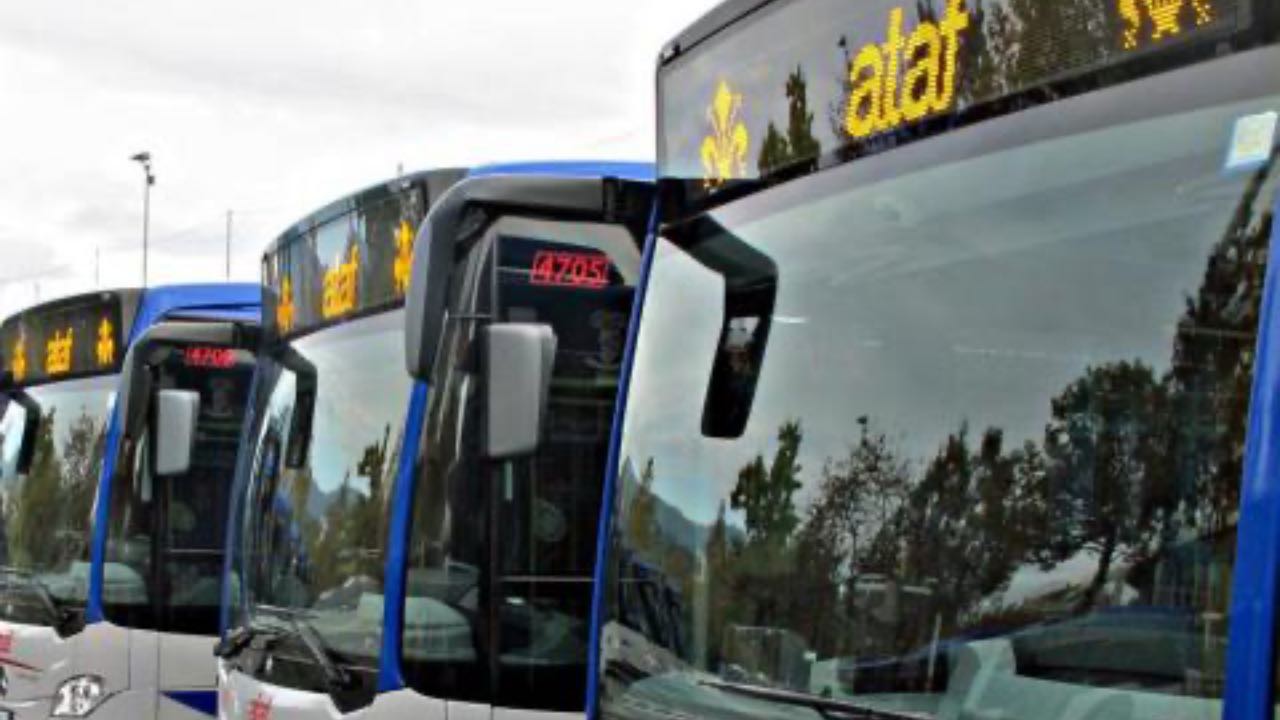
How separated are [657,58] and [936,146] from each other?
1156mm

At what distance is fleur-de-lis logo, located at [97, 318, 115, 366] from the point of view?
29.1 feet

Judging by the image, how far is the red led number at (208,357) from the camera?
8.42 meters

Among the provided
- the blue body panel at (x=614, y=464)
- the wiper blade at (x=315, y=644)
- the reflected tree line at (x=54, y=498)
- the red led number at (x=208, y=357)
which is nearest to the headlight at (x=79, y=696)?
the reflected tree line at (x=54, y=498)

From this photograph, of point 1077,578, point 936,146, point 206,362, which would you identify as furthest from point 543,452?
point 206,362

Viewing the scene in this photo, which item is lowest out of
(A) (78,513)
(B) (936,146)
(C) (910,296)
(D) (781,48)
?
(A) (78,513)

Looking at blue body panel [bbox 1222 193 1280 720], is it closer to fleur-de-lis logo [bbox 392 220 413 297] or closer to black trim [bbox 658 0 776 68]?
black trim [bbox 658 0 776 68]

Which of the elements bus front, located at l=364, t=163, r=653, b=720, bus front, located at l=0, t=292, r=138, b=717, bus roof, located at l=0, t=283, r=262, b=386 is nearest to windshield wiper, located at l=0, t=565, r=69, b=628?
bus front, located at l=0, t=292, r=138, b=717

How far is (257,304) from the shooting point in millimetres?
8852

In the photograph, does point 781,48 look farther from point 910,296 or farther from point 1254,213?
point 1254,213

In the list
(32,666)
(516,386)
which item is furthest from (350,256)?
(32,666)

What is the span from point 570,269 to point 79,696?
4.26 metres

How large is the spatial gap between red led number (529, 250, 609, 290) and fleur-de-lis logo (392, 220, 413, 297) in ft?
1.99

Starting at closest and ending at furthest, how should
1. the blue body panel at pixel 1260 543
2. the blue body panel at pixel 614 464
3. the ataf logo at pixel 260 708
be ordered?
1. the blue body panel at pixel 1260 543
2. the blue body panel at pixel 614 464
3. the ataf logo at pixel 260 708

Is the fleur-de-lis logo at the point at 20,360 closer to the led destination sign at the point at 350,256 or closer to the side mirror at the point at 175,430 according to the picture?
the side mirror at the point at 175,430
